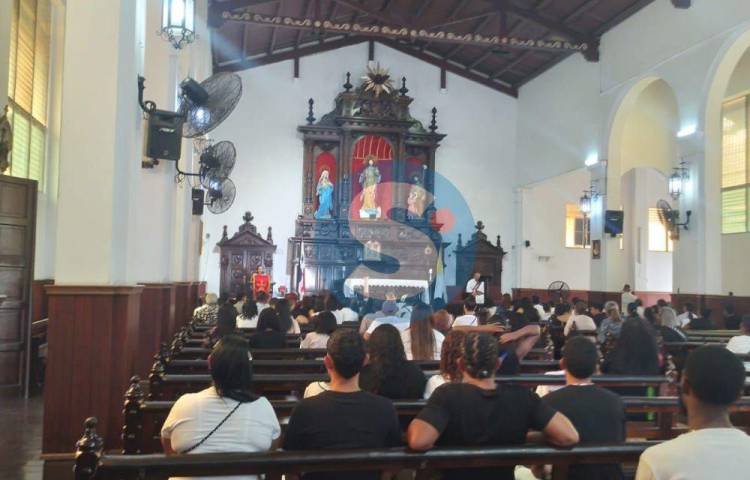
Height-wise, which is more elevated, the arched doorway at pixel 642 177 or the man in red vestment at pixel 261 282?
the arched doorway at pixel 642 177

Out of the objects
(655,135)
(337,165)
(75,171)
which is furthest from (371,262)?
(75,171)

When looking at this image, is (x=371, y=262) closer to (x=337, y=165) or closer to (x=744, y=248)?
(x=337, y=165)

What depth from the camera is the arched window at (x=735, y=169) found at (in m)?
12.1

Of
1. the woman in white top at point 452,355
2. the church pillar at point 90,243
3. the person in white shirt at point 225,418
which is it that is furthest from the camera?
the church pillar at point 90,243

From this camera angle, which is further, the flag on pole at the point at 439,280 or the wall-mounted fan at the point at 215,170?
the flag on pole at the point at 439,280

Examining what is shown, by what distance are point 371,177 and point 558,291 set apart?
5.79 metres

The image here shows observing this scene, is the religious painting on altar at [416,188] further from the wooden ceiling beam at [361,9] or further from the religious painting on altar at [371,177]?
the wooden ceiling beam at [361,9]

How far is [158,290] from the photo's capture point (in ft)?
22.9

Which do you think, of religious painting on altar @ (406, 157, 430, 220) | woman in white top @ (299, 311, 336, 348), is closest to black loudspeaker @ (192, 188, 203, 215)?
woman in white top @ (299, 311, 336, 348)

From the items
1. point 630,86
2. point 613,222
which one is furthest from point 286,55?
point 613,222

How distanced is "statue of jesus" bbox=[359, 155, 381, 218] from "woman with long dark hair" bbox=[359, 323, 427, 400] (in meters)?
13.8

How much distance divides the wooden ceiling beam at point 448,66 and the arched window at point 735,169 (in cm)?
723

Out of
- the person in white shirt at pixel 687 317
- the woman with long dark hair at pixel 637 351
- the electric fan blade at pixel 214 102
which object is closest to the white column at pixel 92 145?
the electric fan blade at pixel 214 102

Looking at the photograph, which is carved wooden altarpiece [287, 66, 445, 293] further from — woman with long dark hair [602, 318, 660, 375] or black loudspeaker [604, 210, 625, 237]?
woman with long dark hair [602, 318, 660, 375]
